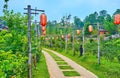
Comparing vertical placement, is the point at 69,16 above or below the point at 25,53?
above

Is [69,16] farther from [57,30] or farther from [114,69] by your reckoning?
[114,69]

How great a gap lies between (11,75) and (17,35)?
672 centimetres

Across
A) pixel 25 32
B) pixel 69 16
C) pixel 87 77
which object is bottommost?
pixel 87 77

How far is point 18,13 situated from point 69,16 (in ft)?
182

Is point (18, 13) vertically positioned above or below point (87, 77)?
above

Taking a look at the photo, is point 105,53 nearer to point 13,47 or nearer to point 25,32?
point 25,32

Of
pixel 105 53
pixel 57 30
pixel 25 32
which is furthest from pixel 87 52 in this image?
pixel 57 30

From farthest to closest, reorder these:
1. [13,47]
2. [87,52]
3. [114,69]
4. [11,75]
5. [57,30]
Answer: [57,30], [87,52], [114,69], [13,47], [11,75]

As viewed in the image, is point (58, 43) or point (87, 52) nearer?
point (87, 52)

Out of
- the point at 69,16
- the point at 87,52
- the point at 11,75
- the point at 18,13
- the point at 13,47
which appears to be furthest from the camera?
the point at 69,16

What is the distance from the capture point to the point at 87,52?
43.4 metres

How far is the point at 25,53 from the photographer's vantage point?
19.7m

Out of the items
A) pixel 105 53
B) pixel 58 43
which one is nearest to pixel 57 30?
pixel 58 43

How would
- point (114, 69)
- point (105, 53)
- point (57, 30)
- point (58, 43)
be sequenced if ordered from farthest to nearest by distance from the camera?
1. point (57, 30)
2. point (58, 43)
3. point (105, 53)
4. point (114, 69)
